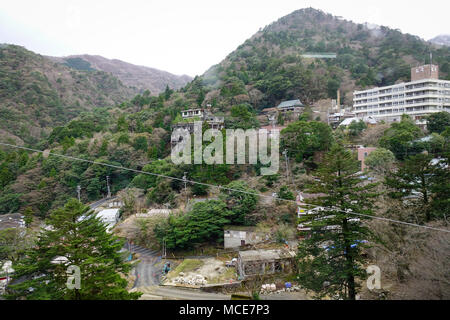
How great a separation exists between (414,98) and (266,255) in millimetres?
18860

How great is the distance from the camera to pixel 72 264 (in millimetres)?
6129

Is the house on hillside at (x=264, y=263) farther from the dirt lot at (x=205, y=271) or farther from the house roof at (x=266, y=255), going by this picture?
the dirt lot at (x=205, y=271)

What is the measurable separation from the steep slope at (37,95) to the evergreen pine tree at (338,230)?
33511 mm

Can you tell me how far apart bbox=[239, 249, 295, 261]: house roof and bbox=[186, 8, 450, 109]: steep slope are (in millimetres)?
15885

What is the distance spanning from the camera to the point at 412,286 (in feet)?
16.6

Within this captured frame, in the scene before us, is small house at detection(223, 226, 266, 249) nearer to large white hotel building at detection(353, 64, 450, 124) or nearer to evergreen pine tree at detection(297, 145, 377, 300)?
evergreen pine tree at detection(297, 145, 377, 300)

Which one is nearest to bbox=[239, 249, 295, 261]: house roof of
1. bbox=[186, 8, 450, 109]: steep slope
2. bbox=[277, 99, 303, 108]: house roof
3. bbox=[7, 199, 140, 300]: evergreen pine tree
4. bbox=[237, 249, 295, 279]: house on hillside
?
bbox=[237, 249, 295, 279]: house on hillside

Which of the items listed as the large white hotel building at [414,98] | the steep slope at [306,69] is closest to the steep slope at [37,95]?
the steep slope at [306,69]

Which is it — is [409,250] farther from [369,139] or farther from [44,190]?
[44,190]

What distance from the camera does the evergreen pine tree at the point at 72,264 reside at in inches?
219

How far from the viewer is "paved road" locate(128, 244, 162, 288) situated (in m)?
10.4
